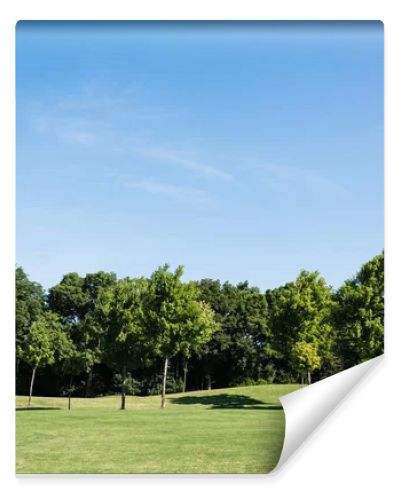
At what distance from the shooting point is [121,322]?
35.8ft

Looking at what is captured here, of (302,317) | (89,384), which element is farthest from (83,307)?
(302,317)

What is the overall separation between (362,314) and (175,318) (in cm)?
301

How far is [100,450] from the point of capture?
30.6ft

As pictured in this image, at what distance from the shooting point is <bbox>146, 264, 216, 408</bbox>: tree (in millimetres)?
10297

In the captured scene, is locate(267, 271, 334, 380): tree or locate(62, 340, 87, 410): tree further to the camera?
locate(62, 340, 87, 410): tree

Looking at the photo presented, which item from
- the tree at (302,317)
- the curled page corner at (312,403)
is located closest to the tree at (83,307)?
the tree at (302,317)

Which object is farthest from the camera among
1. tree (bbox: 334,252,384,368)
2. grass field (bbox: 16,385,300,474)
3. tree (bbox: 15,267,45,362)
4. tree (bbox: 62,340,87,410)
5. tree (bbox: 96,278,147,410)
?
tree (bbox: 62,340,87,410)

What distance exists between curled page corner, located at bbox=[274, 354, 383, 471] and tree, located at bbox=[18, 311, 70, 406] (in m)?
3.42

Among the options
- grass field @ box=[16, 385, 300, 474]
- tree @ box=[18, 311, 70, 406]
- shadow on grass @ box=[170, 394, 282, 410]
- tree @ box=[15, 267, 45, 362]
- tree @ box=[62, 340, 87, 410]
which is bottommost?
grass field @ box=[16, 385, 300, 474]

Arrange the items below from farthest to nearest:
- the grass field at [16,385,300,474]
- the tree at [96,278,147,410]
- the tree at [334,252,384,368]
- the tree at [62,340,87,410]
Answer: the tree at [62,340,87,410] < the tree at [96,278,147,410] < the tree at [334,252,384,368] < the grass field at [16,385,300,474]

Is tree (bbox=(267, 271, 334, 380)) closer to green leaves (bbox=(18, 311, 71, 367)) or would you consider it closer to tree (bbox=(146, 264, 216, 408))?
tree (bbox=(146, 264, 216, 408))

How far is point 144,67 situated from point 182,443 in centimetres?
516

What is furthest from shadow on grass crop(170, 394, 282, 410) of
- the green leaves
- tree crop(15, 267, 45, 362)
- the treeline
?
tree crop(15, 267, 45, 362)
